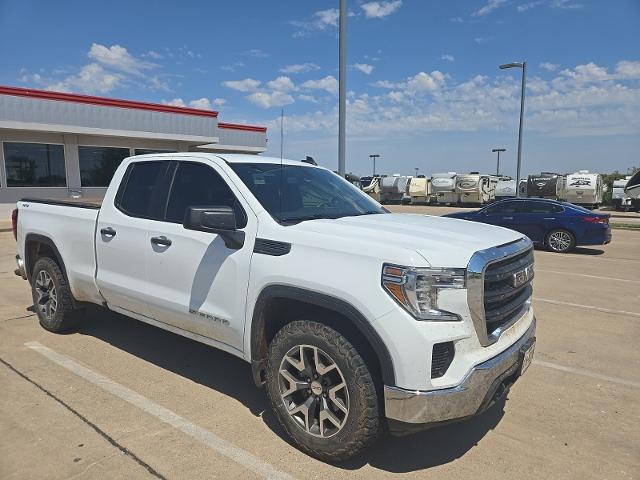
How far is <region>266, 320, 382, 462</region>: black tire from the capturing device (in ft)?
8.98

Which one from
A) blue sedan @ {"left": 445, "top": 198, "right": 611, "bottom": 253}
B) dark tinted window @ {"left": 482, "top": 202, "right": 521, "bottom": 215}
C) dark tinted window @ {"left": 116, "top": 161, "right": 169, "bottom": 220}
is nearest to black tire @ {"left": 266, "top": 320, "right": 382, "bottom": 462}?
dark tinted window @ {"left": 116, "top": 161, "right": 169, "bottom": 220}

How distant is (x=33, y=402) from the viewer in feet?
12.2

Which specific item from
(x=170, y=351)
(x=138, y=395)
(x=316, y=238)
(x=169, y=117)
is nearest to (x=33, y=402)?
(x=138, y=395)

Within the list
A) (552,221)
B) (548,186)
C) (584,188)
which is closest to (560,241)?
(552,221)

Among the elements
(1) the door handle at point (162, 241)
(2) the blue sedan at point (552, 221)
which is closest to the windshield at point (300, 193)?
(1) the door handle at point (162, 241)

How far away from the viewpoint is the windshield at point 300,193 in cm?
352

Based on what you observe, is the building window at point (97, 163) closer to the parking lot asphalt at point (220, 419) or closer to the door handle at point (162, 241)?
the parking lot asphalt at point (220, 419)

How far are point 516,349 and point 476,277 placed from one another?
661 millimetres

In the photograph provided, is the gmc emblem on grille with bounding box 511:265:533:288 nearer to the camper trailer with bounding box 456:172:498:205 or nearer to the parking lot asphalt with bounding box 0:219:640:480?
the parking lot asphalt with bounding box 0:219:640:480

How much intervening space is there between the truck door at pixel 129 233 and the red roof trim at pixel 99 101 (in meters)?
17.5

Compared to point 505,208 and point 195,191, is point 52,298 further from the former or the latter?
point 505,208

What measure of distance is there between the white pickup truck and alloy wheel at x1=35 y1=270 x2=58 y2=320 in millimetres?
1164

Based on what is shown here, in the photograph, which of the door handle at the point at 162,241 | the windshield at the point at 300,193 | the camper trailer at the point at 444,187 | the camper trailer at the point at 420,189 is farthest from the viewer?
the camper trailer at the point at 420,189

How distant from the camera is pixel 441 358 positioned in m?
2.61
